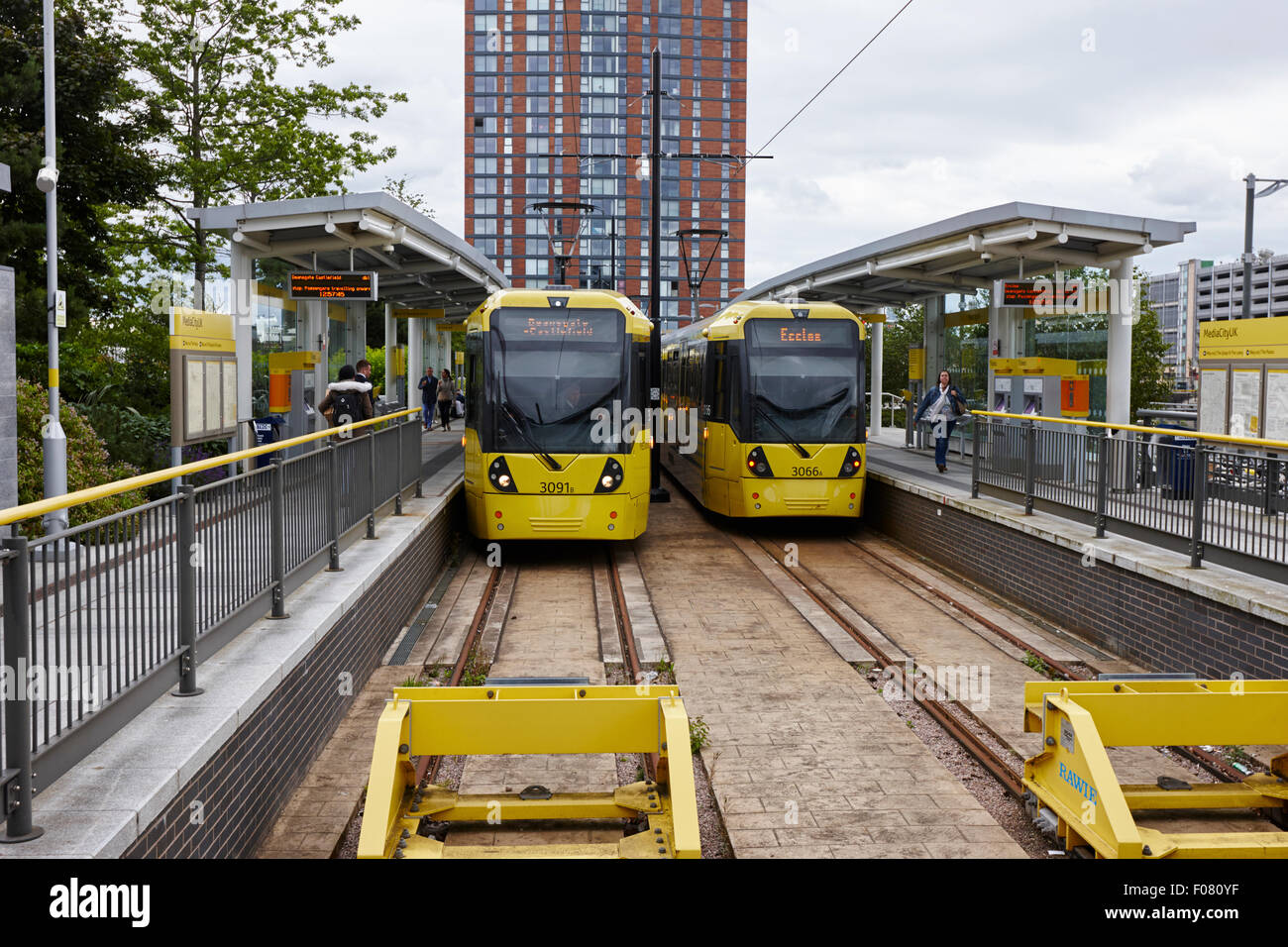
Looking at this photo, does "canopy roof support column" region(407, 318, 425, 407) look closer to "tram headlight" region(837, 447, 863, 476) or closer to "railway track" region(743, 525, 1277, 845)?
"tram headlight" region(837, 447, 863, 476)

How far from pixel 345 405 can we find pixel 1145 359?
137 ft

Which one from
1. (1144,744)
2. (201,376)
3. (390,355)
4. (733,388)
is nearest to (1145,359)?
(390,355)

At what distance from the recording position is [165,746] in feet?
15.4

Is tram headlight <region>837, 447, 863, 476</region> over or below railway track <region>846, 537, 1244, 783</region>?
over

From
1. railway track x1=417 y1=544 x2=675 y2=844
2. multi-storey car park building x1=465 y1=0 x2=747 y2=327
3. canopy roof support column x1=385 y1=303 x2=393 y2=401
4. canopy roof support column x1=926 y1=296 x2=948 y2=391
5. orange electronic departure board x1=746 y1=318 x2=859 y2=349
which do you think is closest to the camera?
railway track x1=417 y1=544 x2=675 y2=844

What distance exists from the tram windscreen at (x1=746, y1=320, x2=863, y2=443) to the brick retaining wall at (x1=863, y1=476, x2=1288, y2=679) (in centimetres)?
159

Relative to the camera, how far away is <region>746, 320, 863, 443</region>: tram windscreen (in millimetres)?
15734

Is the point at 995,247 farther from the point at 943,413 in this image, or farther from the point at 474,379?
the point at 474,379

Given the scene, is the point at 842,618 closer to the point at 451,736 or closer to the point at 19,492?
the point at 451,736

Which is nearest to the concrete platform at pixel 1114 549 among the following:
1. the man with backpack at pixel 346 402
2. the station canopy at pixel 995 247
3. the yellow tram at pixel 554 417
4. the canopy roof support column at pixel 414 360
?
the station canopy at pixel 995 247

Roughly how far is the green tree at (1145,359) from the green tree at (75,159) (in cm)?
3654

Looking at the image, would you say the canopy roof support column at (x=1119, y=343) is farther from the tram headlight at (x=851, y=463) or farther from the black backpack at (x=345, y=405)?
the black backpack at (x=345, y=405)

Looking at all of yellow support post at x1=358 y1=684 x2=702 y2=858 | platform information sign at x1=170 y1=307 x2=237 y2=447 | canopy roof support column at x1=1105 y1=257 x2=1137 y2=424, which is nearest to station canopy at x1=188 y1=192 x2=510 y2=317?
platform information sign at x1=170 y1=307 x2=237 y2=447
